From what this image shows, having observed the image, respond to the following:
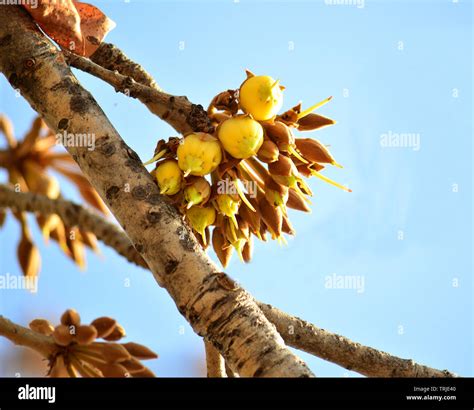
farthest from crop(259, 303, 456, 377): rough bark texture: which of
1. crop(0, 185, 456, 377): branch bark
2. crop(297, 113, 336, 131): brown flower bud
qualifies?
crop(297, 113, 336, 131): brown flower bud

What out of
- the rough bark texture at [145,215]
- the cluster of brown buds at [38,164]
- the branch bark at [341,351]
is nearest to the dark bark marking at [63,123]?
the rough bark texture at [145,215]

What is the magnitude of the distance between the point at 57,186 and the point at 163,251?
8.35 ft

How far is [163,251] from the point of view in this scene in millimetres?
1693

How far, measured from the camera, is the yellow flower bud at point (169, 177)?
6.00 ft

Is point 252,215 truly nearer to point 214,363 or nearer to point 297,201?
point 297,201

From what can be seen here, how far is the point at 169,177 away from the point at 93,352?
89 cm

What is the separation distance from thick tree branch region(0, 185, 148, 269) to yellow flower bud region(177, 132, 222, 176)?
119 centimetres

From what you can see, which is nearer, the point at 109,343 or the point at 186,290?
the point at 186,290

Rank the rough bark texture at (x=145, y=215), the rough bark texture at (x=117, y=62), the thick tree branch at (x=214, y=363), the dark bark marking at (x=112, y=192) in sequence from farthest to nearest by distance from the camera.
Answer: the rough bark texture at (x=117, y=62) < the thick tree branch at (x=214, y=363) < the dark bark marking at (x=112, y=192) < the rough bark texture at (x=145, y=215)

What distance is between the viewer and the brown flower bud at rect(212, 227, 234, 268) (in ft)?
6.64

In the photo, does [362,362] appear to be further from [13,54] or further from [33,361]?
[33,361]

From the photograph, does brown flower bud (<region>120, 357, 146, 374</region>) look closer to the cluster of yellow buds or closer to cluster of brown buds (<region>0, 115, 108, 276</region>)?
the cluster of yellow buds

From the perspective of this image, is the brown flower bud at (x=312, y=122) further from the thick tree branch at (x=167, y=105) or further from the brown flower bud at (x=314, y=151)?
the thick tree branch at (x=167, y=105)
